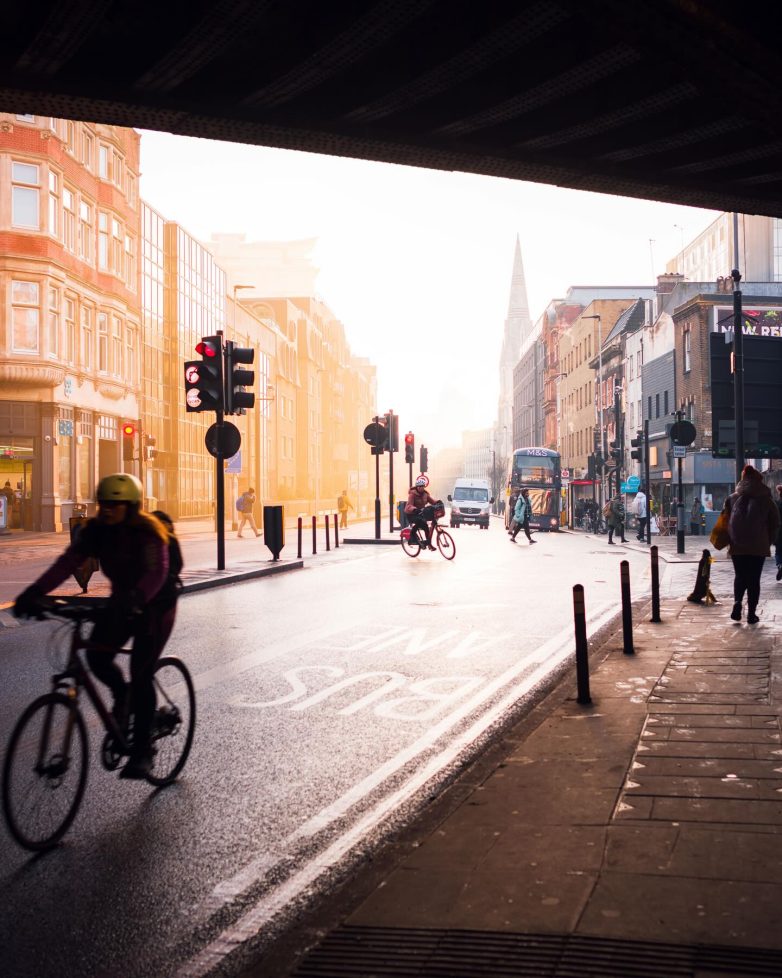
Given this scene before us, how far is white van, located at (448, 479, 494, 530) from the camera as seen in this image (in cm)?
5881

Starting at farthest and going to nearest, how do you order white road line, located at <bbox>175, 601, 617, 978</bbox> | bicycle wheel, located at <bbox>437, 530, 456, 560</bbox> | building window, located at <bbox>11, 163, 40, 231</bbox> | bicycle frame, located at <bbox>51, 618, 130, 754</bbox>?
1. building window, located at <bbox>11, 163, 40, 231</bbox>
2. bicycle wheel, located at <bbox>437, 530, 456, 560</bbox>
3. bicycle frame, located at <bbox>51, 618, 130, 754</bbox>
4. white road line, located at <bbox>175, 601, 617, 978</bbox>

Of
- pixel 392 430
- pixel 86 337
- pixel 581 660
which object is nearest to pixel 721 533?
pixel 581 660

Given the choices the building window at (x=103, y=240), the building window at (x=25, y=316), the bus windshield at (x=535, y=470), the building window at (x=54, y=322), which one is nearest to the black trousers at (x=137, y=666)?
the building window at (x=25, y=316)

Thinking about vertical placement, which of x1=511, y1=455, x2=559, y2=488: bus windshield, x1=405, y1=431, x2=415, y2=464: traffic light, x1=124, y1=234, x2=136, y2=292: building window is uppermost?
x1=124, y1=234, x2=136, y2=292: building window

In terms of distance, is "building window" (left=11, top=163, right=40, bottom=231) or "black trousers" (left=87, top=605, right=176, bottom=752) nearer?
"black trousers" (left=87, top=605, right=176, bottom=752)

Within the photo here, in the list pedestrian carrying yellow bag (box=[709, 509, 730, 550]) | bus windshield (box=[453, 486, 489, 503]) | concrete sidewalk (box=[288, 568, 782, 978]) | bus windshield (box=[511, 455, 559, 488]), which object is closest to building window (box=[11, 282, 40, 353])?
bus windshield (box=[511, 455, 559, 488])

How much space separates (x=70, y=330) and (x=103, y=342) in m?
3.58

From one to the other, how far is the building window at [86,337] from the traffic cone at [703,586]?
3376cm

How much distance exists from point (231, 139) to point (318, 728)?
13.1 ft

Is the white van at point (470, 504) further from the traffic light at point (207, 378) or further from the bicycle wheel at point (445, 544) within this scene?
the traffic light at point (207, 378)

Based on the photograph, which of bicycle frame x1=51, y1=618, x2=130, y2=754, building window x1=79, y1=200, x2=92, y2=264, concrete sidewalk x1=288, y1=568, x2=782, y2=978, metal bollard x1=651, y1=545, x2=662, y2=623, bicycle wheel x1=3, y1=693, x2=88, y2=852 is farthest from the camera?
building window x1=79, y1=200, x2=92, y2=264

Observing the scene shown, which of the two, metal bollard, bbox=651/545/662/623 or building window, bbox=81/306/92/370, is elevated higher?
building window, bbox=81/306/92/370

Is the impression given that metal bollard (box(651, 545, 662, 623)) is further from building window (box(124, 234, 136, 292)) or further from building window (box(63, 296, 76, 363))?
building window (box(124, 234, 136, 292))

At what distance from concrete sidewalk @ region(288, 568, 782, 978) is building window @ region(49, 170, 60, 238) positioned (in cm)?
3788
